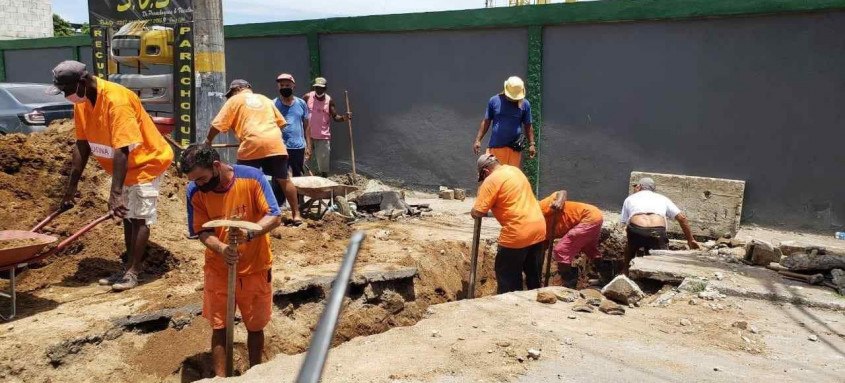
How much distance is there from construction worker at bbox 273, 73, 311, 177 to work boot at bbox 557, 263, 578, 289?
343 cm

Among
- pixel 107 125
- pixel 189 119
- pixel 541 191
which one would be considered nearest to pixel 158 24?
pixel 189 119

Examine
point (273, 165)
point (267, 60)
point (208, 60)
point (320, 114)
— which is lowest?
point (273, 165)

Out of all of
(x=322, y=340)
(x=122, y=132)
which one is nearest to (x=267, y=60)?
(x=122, y=132)

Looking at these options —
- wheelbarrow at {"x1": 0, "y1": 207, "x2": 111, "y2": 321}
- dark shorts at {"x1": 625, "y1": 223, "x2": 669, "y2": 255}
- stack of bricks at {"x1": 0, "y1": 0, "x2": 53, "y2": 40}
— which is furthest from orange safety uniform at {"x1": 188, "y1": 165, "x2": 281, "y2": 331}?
stack of bricks at {"x1": 0, "y1": 0, "x2": 53, "y2": 40}

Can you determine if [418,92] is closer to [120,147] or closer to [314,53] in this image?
[314,53]

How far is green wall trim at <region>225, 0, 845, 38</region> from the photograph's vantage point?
7852 millimetres

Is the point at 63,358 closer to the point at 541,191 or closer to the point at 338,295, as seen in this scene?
the point at 338,295

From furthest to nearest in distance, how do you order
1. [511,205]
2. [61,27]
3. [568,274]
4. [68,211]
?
[61,27] < [568,274] < [68,211] < [511,205]

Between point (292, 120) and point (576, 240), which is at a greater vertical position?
point (292, 120)

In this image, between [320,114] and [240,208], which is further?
[320,114]

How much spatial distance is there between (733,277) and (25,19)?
80.5 ft

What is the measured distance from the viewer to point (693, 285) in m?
5.62

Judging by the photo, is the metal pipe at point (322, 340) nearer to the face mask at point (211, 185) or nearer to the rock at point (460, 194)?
the face mask at point (211, 185)

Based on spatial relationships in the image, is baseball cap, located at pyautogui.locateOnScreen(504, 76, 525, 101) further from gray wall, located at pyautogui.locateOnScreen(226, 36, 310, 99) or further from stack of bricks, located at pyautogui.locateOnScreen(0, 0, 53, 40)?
stack of bricks, located at pyautogui.locateOnScreen(0, 0, 53, 40)
